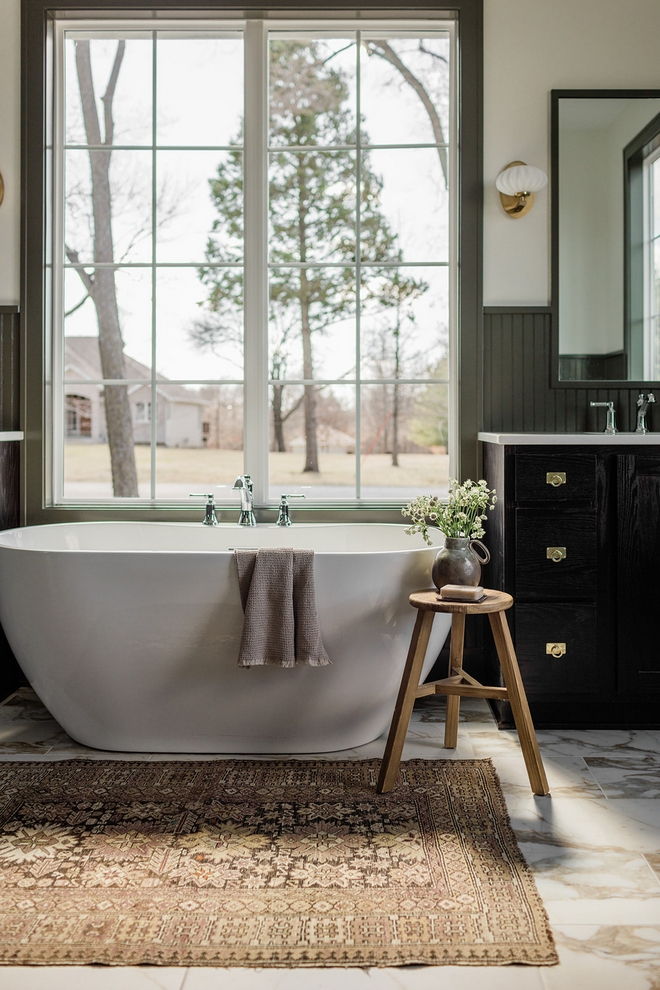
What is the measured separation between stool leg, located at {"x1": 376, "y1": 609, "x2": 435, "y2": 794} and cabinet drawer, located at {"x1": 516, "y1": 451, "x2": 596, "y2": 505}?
0.70 m

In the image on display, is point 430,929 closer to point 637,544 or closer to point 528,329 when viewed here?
point 637,544

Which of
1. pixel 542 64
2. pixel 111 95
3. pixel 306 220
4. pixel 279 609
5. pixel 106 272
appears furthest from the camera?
pixel 306 220

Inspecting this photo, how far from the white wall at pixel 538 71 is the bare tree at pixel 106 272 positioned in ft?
6.25

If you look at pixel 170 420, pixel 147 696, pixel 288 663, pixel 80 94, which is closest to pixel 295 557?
pixel 288 663

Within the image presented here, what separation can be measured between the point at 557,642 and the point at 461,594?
0.68 meters

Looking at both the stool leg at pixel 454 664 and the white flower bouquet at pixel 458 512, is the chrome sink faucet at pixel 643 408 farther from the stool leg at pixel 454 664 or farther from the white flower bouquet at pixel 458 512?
the stool leg at pixel 454 664

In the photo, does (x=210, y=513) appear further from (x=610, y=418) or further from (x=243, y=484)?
(x=610, y=418)

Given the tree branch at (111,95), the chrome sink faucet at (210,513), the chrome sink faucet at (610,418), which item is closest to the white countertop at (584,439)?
the chrome sink faucet at (610,418)

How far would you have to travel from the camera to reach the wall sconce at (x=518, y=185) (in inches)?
123

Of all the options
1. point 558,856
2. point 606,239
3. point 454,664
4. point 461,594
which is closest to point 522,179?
point 606,239

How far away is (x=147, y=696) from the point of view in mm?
2496

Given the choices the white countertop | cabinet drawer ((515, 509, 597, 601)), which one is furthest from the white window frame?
cabinet drawer ((515, 509, 597, 601))

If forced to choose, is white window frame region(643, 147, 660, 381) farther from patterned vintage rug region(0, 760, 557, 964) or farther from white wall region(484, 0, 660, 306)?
patterned vintage rug region(0, 760, 557, 964)

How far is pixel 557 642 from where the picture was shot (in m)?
2.80
